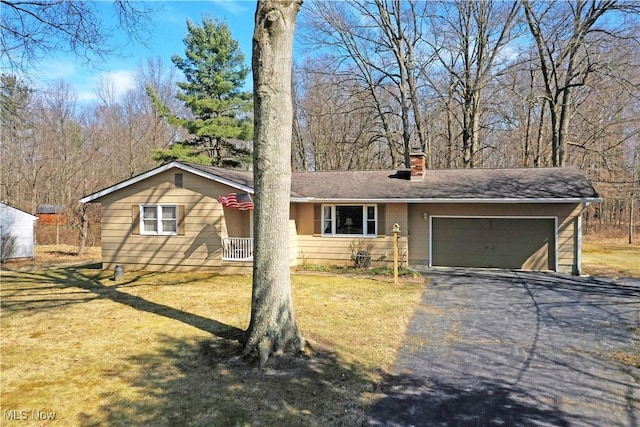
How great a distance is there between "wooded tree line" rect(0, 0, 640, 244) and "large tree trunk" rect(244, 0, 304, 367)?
45.2ft

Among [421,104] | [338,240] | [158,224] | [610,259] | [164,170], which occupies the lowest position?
[610,259]

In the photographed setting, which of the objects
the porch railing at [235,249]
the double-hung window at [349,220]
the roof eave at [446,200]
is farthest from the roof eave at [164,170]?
the double-hung window at [349,220]

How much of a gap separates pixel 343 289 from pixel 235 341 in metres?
4.55

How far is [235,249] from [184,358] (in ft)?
24.2

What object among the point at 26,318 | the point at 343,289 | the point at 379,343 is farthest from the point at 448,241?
the point at 26,318

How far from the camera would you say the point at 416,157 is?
1500 cm

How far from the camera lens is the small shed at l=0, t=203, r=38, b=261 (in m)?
17.3

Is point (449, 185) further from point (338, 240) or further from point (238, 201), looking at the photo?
point (238, 201)

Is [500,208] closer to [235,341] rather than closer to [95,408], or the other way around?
[235,341]

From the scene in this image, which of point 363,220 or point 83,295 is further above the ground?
point 363,220

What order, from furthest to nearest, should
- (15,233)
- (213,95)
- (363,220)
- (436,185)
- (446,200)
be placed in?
1. (213,95)
2. (15,233)
3. (436,185)
4. (363,220)
5. (446,200)

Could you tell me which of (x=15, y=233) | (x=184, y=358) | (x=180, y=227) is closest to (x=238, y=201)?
(x=180, y=227)

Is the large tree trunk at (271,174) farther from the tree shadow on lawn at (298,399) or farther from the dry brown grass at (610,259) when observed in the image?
the dry brown grass at (610,259)

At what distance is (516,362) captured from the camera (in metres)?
5.31
